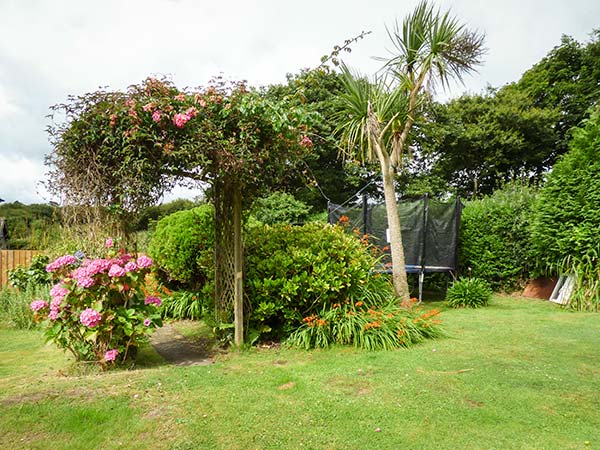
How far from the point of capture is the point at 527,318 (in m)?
5.62

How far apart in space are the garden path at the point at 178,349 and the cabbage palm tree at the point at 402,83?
335 centimetres

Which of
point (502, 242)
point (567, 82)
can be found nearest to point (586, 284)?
point (502, 242)

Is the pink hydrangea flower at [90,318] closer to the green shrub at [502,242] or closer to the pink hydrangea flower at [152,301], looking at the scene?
the pink hydrangea flower at [152,301]

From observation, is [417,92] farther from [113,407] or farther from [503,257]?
[113,407]

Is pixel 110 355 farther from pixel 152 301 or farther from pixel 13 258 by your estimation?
pixel 13 258

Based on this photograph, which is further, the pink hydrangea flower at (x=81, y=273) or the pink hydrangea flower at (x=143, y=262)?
the pink hydrangea flower at (x=143, y=262)

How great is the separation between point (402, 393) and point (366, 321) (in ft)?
5.14

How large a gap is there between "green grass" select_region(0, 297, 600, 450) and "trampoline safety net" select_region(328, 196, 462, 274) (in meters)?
3.79

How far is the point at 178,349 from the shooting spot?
460 cm

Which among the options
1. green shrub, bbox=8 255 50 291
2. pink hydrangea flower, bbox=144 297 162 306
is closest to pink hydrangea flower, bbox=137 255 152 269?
pink hydrangea flower, bbox=144 297 162 306

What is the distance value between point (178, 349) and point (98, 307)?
59.1 inches

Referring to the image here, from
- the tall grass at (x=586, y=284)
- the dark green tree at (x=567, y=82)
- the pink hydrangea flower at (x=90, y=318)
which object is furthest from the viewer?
the dark green tree at (x=567, y=82)

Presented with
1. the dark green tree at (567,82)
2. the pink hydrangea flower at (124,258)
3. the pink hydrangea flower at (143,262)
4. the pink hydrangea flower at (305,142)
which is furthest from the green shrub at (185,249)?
the dark green tree at (567,82)

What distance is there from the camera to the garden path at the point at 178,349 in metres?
4.06
